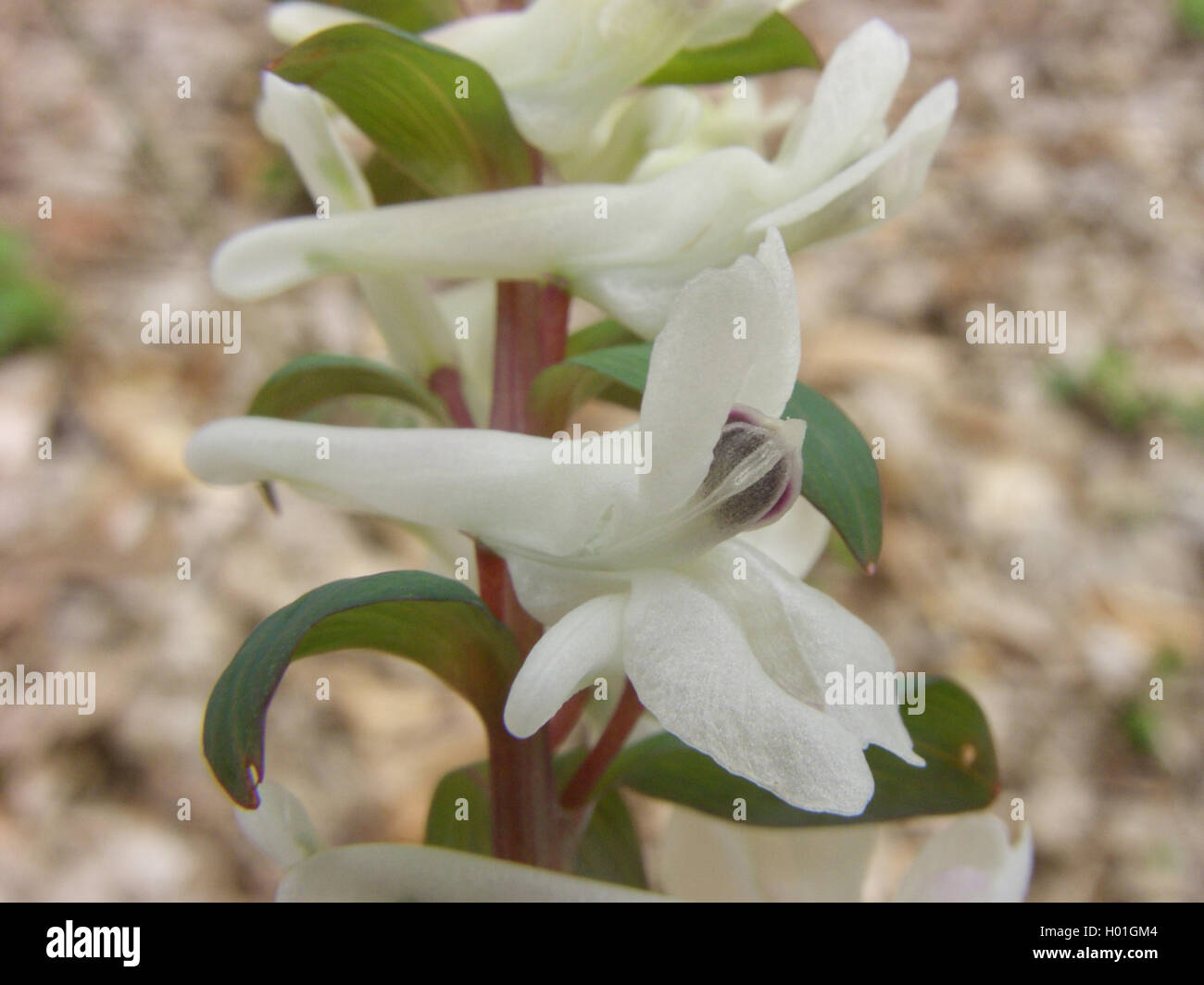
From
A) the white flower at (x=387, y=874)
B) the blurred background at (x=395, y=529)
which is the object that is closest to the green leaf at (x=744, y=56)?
the white flower at (x=387, y=874)

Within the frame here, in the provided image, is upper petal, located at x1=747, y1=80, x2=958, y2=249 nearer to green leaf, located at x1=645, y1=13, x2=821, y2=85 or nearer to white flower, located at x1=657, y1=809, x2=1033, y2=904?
green leaf, located at x1=645, y1=13, x2=821, y2=85

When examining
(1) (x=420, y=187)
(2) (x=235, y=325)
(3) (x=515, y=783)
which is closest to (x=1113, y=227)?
(2) (x=235, y=325)

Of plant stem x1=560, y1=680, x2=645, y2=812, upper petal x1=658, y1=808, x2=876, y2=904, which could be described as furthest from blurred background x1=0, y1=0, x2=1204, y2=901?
plant stem x1=560, y1=680, x2=645, y2=812

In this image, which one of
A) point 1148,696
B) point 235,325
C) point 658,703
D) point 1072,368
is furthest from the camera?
point 1072,368

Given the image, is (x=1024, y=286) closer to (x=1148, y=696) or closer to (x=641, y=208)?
(x=1148, y=696)

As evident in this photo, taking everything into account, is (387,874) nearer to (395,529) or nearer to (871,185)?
(871,185)

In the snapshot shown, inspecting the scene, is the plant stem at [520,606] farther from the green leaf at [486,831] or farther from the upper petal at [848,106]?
the upper petal at [848,106]
